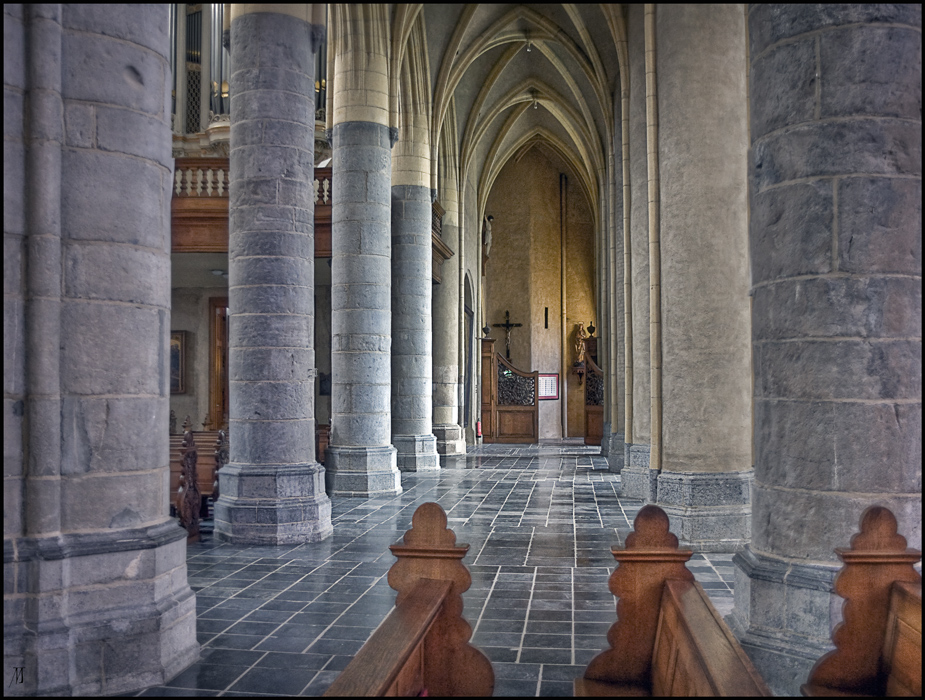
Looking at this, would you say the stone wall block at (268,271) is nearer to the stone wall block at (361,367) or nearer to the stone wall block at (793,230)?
the stone wall block at (361,367)

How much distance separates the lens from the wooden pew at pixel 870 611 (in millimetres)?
2625

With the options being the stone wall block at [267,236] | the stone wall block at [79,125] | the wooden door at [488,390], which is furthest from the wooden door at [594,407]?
the stone wall block at [79,125]

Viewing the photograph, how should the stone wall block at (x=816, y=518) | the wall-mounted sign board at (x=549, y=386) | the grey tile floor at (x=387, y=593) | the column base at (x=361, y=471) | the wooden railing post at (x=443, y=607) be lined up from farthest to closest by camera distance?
the wall-mounted sign board at (x=549, y=386)
the column base at (x=361, y=471)
the grey tile floor at (x=387, y=593)
the stone wall block at (x=816, y=518)
the wooden railing post at (x=443, y=607)

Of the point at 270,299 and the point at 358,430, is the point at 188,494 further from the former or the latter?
the point at 358,430

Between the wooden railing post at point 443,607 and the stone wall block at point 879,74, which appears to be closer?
the wooden railing post at point 443,607

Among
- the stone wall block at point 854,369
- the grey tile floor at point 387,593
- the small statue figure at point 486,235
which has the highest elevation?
the small statue figure at point 486,235

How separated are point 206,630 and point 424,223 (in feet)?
33.6

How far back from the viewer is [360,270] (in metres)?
10.9

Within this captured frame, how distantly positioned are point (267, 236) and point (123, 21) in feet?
11.8

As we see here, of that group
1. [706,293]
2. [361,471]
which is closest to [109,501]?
[706,293]

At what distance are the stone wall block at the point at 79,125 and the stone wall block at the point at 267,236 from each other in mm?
3637

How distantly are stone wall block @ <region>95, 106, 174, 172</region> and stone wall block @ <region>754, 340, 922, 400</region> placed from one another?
3.14 meters

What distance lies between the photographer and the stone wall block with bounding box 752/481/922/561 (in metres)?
3.59

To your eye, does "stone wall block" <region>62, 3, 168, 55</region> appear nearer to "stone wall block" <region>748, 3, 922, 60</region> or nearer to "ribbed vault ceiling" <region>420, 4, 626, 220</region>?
"stone wall block" <region>748, 3, 922, 60</region>
